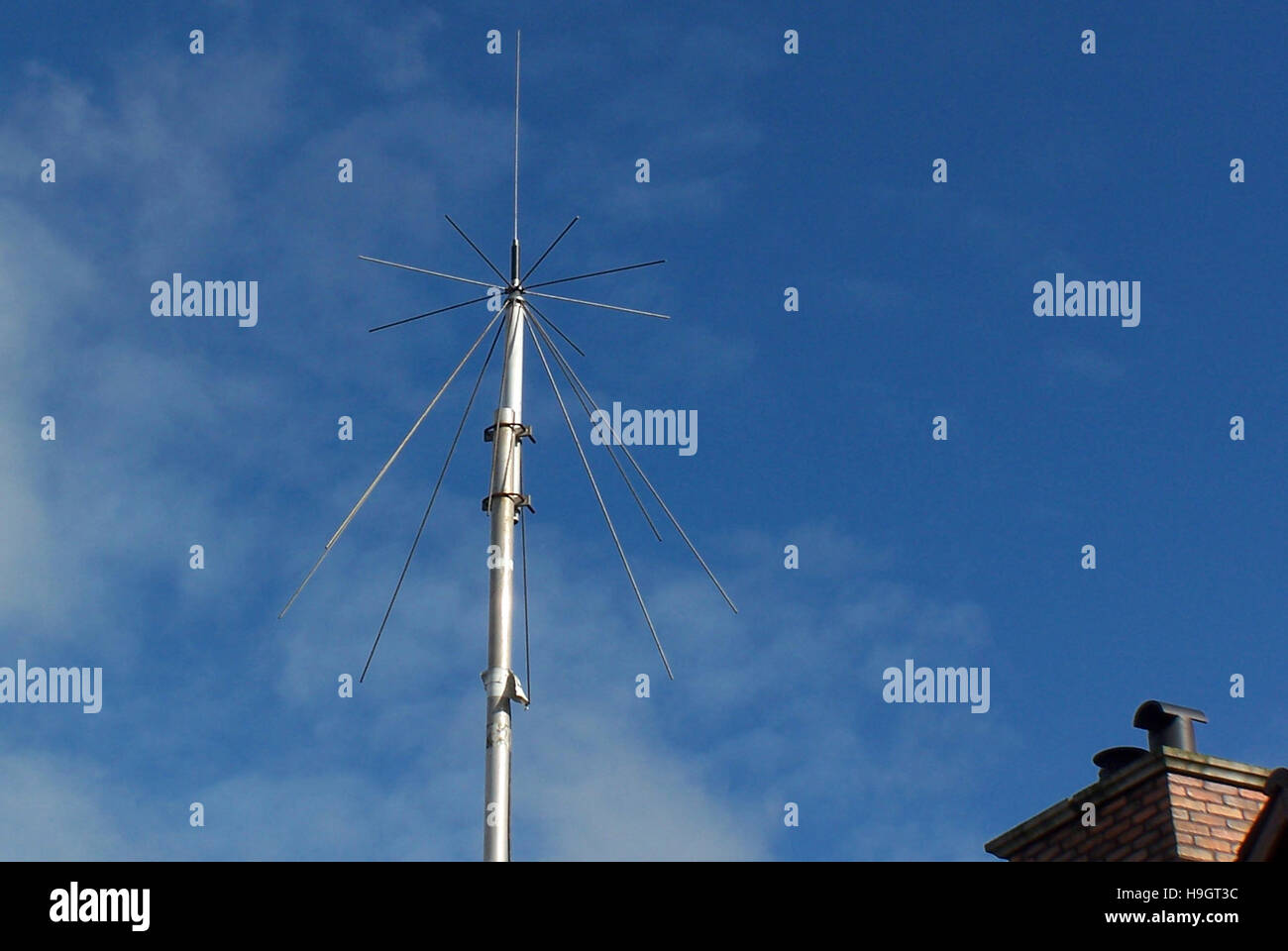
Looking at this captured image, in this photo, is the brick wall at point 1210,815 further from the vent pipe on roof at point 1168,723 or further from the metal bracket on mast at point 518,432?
the metal bracket on mast at point 518,432

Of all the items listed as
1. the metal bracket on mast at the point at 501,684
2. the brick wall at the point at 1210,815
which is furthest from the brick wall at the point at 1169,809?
the metal bracket on mast at the point at 501,684

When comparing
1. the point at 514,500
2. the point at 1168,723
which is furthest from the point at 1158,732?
the point at 514,500

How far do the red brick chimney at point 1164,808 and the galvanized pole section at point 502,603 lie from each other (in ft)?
20.0

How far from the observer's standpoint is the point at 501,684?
1162cm

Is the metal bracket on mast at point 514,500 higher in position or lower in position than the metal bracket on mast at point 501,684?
higher

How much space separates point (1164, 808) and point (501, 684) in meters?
6.35

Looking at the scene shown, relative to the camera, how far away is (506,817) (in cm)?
1099

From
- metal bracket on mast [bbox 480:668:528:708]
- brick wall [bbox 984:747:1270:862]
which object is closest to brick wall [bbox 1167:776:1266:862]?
brick wall [bbox 984:747:1270:862]

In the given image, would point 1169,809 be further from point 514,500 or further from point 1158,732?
point 514,500

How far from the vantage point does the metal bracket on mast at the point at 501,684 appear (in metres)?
11.6

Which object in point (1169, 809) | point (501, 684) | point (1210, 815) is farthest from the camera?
point (1210, 815)
